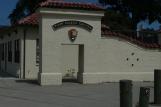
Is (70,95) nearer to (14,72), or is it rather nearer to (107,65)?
(107,65)

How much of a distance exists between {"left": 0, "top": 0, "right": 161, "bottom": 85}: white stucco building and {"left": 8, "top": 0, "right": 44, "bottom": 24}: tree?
23228 millimetres

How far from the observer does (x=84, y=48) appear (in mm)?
23359

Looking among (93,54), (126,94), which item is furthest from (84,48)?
(126,94)

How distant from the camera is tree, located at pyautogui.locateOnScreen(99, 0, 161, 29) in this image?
54344mm

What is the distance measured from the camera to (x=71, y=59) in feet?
94.5

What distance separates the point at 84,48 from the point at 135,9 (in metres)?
32.5

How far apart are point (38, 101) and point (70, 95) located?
2.32 meters

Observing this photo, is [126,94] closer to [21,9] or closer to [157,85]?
[157,85]

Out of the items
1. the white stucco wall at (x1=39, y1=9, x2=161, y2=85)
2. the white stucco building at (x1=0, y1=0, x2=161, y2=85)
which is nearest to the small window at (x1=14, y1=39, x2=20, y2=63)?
the white stucco building at (x1=0, y1=0, x2=161, y2=85)

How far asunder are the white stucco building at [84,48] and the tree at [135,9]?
1095 inches

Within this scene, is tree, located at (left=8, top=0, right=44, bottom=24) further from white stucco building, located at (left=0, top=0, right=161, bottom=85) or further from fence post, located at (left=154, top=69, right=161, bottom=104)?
fence post, located at (left=154, top=69, right=161, bottom=104)

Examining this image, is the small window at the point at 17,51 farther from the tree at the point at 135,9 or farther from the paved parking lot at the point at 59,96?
the tree at the point at 135,9

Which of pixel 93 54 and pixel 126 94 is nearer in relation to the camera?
pixel 126 94

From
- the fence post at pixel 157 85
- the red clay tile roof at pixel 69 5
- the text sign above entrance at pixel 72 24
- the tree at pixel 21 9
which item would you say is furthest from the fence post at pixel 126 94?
the tree at pixel 21 9
